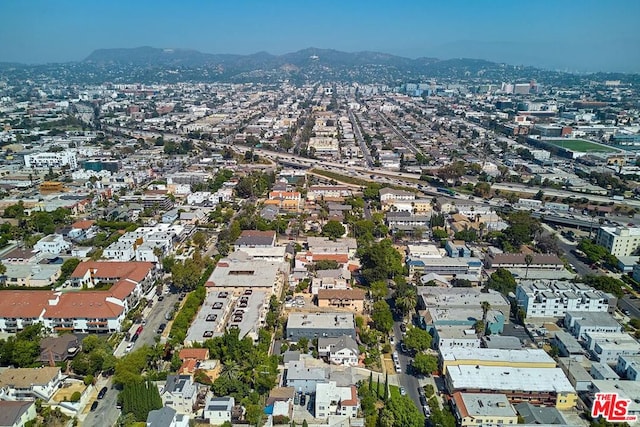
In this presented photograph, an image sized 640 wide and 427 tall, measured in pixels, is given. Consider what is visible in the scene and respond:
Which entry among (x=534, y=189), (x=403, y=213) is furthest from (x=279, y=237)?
(x=534, y=189)

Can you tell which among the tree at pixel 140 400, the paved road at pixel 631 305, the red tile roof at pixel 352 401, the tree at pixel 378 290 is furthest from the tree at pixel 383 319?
the paved road at pixel 631 305

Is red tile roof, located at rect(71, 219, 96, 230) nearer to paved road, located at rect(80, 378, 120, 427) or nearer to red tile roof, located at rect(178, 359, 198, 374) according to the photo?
paved road, located at rect(80, 378, 120, 427)

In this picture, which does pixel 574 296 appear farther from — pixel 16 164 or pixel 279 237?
pixel 16 164

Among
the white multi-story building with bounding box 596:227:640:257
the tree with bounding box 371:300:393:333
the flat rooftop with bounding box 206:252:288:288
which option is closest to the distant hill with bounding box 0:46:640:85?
the white multi-story building with bounding box 596:227:640:257

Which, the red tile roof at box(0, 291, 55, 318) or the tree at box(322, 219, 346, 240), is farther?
the tree at box(322, 219, 346, 240)

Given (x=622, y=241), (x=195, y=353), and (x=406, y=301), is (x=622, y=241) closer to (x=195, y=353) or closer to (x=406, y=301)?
(x=406, y=301)

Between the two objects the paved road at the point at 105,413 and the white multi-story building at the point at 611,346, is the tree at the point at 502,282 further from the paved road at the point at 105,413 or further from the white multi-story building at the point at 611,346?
the paved road at the point at 105,413

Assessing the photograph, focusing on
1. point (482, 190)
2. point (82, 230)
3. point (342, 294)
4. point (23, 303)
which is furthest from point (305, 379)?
point (482, 190)

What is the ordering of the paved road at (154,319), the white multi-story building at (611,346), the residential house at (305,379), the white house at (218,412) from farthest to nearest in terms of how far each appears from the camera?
the paved road at (154,319), the white multi-story building at (611,346), the residential house at (305,379), the white house at (218,412)
